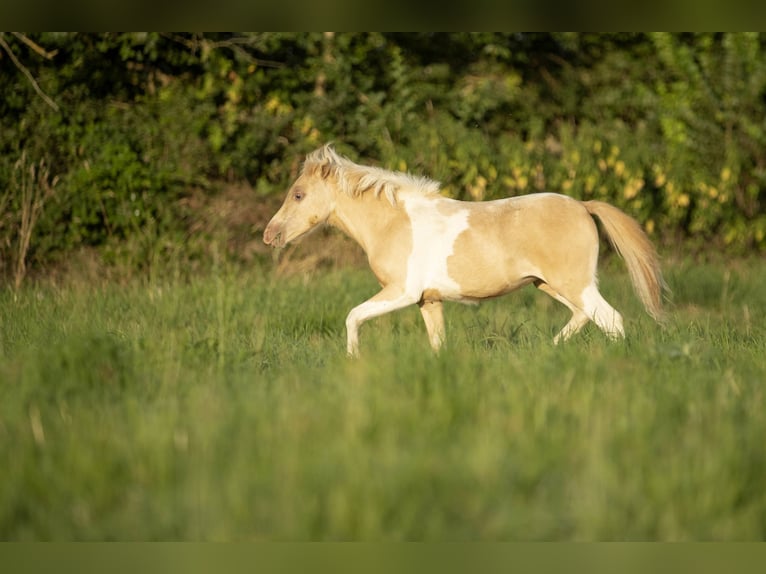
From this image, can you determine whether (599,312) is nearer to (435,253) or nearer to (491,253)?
(491,253)

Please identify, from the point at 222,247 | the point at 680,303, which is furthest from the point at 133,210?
the point at 680,303

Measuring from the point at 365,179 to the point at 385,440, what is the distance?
9.97ft

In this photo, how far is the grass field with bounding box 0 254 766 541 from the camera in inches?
115

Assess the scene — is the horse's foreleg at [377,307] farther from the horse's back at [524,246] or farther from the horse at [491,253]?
the horse's back at [524,246]

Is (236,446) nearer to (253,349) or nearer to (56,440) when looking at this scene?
(56,440)


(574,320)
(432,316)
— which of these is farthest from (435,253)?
(574,320)

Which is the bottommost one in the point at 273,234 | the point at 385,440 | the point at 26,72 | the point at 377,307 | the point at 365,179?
the point at 385,440

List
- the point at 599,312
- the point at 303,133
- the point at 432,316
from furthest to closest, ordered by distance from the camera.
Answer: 1. the point at 303,133
2. the point at 432,316
3. the point at 599,312

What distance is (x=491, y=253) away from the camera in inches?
223

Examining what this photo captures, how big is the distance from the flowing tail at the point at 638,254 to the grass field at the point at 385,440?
38 centimetres

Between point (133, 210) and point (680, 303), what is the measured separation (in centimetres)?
621

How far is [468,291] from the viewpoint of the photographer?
575 cm

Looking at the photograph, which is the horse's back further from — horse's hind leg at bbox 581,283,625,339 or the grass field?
the grass field

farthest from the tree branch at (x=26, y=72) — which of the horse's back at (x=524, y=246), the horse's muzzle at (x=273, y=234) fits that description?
the horse's back at (x=524, y=246)
